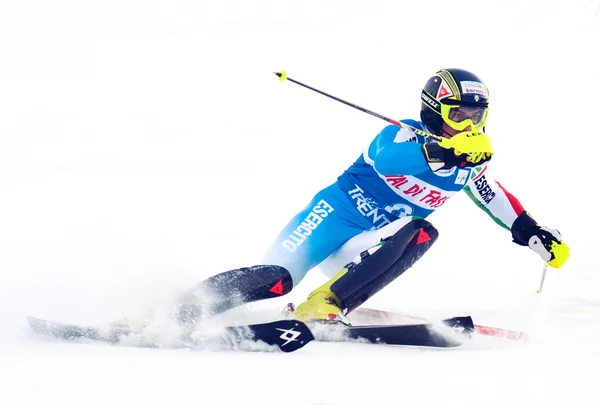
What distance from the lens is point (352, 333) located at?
4.07 meters

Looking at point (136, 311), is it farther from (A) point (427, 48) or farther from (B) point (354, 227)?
(A) point (427, 48)

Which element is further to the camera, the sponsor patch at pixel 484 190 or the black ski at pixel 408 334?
the sponsor patch at pixel 484 190

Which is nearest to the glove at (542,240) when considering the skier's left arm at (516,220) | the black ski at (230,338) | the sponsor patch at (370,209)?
the skier's left arm at (516,220)

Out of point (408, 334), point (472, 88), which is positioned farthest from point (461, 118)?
point (408, 334)

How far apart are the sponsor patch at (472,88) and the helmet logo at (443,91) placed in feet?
0.26

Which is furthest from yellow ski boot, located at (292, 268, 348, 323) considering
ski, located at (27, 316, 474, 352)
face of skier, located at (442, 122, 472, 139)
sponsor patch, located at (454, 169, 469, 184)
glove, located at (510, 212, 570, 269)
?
glove, located at (510, 212, 570, 269)

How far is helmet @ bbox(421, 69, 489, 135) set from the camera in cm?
445

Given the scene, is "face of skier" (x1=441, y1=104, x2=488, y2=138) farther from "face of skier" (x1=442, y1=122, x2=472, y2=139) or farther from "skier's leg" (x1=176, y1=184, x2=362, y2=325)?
"skier's leg" (x1=176, y1=184, x2=362, y2=325)

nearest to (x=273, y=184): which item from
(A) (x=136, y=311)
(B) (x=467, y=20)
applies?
(A) (x=136, y=311)

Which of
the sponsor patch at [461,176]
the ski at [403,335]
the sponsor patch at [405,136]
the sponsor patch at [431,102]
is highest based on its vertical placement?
the sponsor patch at [431,102]

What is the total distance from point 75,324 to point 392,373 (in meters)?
1.62

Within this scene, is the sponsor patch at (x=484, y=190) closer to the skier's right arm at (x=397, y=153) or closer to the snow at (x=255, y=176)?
the skier's right arm at (x=397, y=153)

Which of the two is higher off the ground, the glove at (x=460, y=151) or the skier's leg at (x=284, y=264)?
the glove at (x=460, y=151)

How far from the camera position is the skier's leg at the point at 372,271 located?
165 inches
